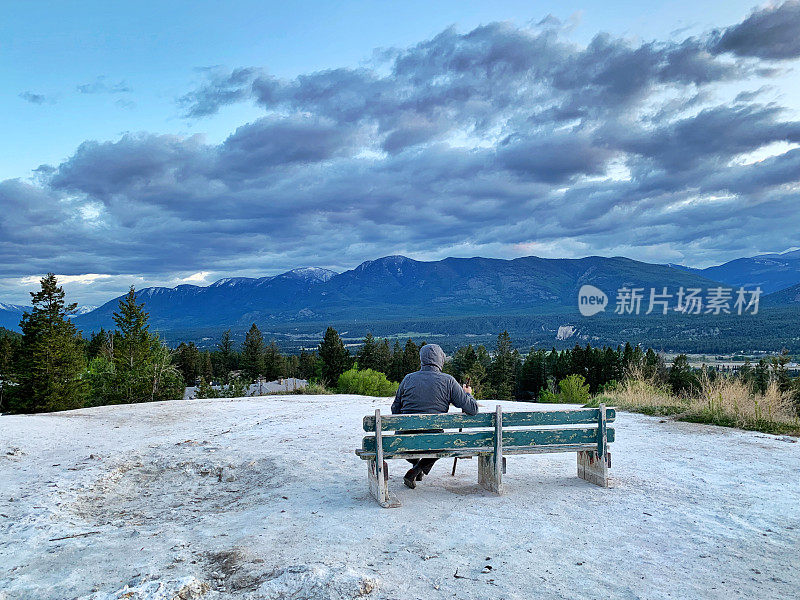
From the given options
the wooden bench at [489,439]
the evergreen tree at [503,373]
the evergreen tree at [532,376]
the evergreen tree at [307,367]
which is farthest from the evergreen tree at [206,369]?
the wooden bench at [489,439]

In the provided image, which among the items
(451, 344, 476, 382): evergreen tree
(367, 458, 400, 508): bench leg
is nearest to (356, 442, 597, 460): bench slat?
(367, 458, 400, 508): bench leg

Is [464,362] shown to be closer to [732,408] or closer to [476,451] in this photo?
[732,408]

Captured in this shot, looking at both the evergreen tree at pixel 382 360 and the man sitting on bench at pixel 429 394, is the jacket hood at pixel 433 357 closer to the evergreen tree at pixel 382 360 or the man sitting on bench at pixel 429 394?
the man sitting on bench at pixel 429 394

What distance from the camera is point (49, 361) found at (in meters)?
34.6

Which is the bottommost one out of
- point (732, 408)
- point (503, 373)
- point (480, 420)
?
point (503, 373)

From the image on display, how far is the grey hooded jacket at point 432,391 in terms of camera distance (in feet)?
24.5

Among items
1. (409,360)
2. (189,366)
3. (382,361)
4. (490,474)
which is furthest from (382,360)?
(490,474)

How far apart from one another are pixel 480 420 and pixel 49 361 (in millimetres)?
35153

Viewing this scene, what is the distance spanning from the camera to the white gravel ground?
4629 millimetres

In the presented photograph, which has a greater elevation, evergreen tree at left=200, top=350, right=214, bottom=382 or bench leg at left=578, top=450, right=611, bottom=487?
bench leg at left=578, top=450, right=611, bottom=487

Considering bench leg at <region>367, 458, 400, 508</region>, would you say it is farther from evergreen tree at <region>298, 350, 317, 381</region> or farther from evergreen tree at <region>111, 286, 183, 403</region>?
evergreen tree at <region>298, 350, 317, 381</region>

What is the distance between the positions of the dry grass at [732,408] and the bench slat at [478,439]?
251 inches

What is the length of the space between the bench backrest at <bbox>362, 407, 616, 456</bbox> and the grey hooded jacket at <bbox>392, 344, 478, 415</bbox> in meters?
0.32

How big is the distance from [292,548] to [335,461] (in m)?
4.12
